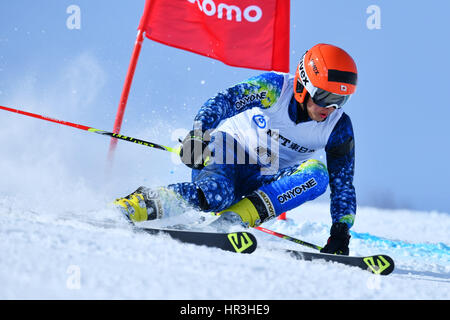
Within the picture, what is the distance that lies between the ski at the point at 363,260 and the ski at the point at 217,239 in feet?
1.17

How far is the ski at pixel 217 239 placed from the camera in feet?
8.25

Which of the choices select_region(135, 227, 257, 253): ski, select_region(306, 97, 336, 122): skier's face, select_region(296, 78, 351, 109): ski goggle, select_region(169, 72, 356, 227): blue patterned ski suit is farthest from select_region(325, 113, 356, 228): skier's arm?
select_region(135, 227, 257, 253): ski

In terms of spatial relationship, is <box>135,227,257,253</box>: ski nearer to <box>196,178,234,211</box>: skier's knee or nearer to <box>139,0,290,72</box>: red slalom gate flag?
<box>196,178,234,211</box>: skier's knee

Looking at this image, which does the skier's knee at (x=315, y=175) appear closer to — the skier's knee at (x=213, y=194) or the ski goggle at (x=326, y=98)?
the ski goggle at (x=326, y=98)

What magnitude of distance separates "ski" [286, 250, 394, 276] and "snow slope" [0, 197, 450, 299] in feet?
0.53

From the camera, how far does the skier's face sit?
11.0 ft

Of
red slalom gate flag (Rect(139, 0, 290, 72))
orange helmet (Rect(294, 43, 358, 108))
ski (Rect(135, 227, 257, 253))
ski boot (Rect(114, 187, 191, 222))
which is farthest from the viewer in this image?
red slalom gate flag (Rect(139, 0, 290, 72))

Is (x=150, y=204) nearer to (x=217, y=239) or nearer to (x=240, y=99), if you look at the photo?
(x=217, y=239)

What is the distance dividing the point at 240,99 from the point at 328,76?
572 mm

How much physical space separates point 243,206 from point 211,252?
0.84m

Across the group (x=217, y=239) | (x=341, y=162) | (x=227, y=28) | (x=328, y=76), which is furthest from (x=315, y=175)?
(x=227, y=28)

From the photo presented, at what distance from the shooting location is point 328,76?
3.16 metres

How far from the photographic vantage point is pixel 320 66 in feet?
10.5
